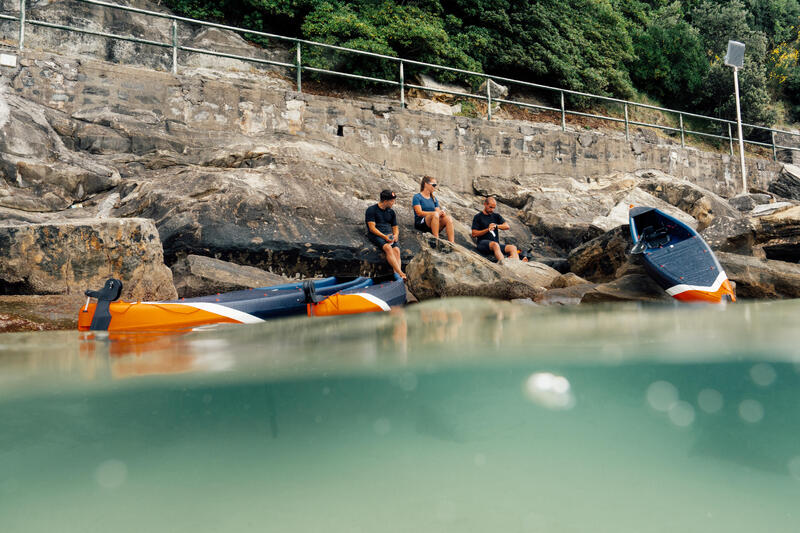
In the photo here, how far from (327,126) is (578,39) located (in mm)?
11201

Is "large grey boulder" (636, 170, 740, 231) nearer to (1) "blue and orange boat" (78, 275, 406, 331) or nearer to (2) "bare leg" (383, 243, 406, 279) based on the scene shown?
(2) "bare leg" (383, 243, 406, 279)

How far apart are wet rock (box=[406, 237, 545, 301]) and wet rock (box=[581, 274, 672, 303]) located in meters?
0.67

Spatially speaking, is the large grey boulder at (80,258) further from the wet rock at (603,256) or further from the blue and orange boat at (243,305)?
the wet rock at (603,256)

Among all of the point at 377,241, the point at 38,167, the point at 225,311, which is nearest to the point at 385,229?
the point at 377,241

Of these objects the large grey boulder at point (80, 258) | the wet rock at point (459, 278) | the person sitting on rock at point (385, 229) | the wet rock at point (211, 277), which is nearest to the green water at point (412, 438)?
the large grey boulder at point (80, 258)

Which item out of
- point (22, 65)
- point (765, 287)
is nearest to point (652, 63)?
point (765, 287)

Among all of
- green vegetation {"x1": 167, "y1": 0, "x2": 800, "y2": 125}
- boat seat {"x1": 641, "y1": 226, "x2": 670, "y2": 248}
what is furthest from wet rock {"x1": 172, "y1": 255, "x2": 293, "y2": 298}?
green vegetation {"x1": 167, "y1": 0, "x2": 800, "y2": 125}

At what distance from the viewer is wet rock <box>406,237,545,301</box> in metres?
6.67

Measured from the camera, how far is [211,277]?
6312mm

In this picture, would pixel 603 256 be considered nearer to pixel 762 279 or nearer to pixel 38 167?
pixel 762 279

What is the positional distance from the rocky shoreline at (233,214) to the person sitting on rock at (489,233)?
311mm

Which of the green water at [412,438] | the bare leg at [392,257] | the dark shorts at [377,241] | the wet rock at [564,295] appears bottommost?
the green water at [412,438]

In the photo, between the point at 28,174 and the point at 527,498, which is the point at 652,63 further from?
the point at 527,498

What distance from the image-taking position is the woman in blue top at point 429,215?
827cm
